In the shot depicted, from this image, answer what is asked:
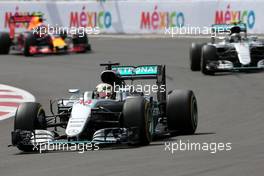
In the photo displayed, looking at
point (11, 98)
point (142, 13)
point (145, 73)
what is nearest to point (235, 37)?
point (11, 98)

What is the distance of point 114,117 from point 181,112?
3.53 ft

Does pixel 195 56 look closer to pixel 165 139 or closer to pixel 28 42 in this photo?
pixel 28 42

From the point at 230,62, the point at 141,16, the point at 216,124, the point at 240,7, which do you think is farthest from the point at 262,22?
the point at 216,124

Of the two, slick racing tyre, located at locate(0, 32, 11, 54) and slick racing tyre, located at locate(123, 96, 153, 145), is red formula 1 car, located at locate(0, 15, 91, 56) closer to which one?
slick racing tyre, located at locate(0, 32, 11, 54)

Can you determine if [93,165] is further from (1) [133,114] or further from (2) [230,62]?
(2) [230,62]

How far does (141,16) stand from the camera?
1455 inches

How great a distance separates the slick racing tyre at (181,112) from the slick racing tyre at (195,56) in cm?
1095

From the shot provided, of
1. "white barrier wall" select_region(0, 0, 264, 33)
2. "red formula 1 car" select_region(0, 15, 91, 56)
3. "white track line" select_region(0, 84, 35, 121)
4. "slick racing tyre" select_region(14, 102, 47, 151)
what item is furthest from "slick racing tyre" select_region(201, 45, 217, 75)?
"slick racing tyre" select_region(14, 102, 47, 151)

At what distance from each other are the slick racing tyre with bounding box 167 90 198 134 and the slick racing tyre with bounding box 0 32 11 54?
19482 mm

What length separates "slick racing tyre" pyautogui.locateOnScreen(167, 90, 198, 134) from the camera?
44.2 ft

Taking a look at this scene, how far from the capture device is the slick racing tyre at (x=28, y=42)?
30.7 m

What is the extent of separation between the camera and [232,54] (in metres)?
23.8

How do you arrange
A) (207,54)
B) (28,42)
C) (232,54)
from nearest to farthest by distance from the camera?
(207,54)
(232,54)
(28,42)

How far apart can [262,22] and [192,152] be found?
905 inches
